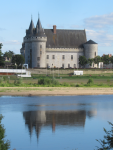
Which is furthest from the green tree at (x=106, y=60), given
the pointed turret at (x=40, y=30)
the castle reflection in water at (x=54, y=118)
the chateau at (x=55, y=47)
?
the castle reflection in water at (x=54, y=118)

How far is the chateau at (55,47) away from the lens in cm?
8694

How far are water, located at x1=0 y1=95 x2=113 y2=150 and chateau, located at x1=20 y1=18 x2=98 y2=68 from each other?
59.5 metres

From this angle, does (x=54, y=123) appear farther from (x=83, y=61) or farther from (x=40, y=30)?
(x=40, y=30)

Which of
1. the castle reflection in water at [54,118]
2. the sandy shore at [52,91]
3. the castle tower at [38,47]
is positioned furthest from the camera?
the castle tower at [38,47]

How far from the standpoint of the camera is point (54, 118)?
19.7 metres

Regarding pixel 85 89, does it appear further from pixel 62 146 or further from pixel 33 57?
pixel 33 57

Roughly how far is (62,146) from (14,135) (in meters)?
2.97

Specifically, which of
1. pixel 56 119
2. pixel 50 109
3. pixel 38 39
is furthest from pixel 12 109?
pixel 38 39

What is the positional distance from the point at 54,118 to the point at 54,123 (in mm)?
1533

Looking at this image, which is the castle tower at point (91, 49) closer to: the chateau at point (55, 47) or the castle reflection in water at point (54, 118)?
the chateau at point (55, 47)

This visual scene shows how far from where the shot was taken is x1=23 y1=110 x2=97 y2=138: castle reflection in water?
17.9 meters

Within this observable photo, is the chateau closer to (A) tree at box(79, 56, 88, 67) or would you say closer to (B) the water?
(A) tree at box(79, 56, 88, 67)

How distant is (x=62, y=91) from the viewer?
113ft

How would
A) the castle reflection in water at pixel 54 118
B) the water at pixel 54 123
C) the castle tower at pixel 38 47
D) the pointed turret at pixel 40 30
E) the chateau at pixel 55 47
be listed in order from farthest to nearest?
the chateau at pixel 55 47
the pointed turret at pixel 40 30
the castle tower at pixel 38 47
the castle reflection in water at pixel 54 118
the water at pixel 54 123
